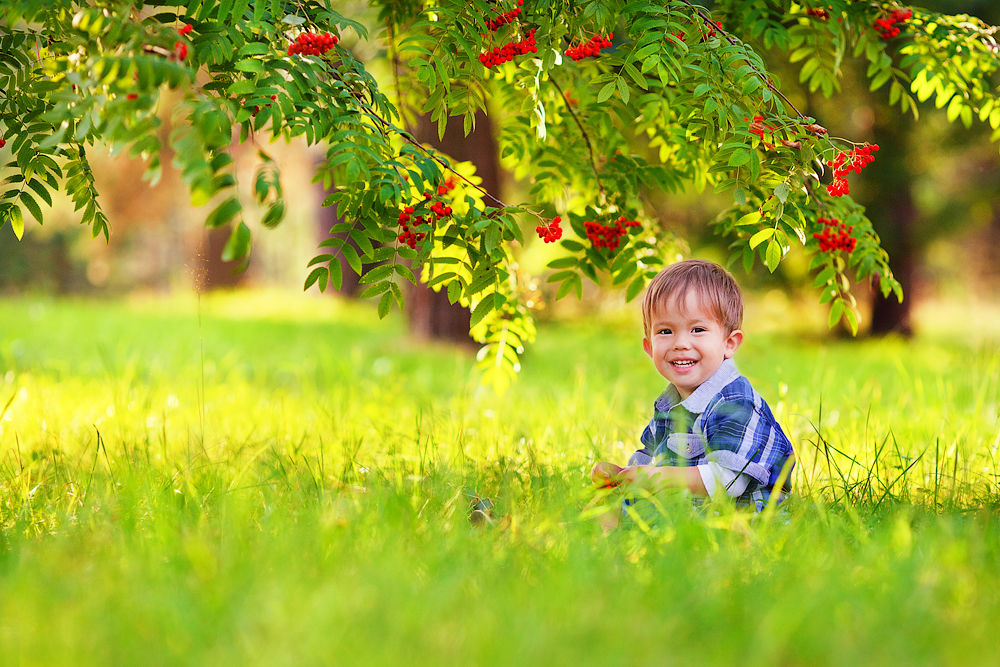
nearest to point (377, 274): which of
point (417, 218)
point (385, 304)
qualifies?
point (385, 304)

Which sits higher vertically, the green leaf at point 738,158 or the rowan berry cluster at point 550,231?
the green leaf at point 738,158

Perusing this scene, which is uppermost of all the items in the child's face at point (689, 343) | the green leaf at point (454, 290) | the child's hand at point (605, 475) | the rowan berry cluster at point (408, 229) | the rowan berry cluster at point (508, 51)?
the rowan berry cluster at point (508, 51)

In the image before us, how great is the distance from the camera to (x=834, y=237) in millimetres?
2619

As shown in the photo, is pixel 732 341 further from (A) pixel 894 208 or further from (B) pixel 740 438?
(A) pixel 894 208

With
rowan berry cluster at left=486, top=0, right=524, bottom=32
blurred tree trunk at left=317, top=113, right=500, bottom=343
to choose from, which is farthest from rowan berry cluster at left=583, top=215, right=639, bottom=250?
blurred tree trunk at left=317, top=113, right=500, bottom=343

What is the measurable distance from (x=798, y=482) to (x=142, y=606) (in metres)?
2.45

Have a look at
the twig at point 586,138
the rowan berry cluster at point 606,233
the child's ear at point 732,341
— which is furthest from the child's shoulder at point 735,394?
the twig at point 586,138

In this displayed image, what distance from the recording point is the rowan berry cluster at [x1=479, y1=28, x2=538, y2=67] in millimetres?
2490

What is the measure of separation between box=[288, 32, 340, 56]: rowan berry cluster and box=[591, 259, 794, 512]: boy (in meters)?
1.36

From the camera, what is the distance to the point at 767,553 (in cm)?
205

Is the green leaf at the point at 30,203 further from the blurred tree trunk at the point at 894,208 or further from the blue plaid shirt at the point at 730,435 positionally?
the blurred tree trunk at the point at 894,208

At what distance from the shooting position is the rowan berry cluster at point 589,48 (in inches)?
99.4

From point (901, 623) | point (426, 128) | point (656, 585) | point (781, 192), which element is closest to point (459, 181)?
point (781, 192)

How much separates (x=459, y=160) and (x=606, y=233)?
436cm
